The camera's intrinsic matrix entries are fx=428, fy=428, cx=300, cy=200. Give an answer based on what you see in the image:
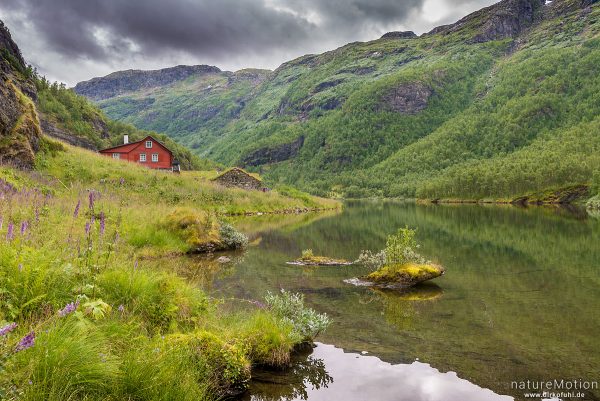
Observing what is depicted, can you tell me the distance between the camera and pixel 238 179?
6906cm

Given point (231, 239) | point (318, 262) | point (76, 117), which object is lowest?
point (318, 262)

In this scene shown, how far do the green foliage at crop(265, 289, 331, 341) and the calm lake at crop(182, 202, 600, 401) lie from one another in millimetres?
350

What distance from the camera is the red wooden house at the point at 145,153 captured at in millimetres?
72375

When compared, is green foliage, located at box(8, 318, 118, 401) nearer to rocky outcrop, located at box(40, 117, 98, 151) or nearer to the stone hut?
the stone hut

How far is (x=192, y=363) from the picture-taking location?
6047 millimetres

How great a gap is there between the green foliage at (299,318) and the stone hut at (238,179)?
5730cm

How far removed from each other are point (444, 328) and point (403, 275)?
4825 mm

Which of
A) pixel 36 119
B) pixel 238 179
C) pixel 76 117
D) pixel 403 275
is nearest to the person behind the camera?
pixel 403 275

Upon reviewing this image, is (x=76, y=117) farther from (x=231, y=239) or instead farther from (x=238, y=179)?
(x=231, y=239)

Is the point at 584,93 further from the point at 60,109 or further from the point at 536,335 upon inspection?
the point at 536,335

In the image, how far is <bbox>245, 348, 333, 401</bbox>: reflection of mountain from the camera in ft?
22.0

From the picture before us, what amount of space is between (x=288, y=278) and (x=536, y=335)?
850cm

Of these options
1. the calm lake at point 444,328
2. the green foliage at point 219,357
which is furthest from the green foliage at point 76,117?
the green foliage at point 219,357

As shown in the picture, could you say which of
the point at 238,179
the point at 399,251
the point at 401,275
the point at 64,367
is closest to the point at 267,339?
the point at 64,367
